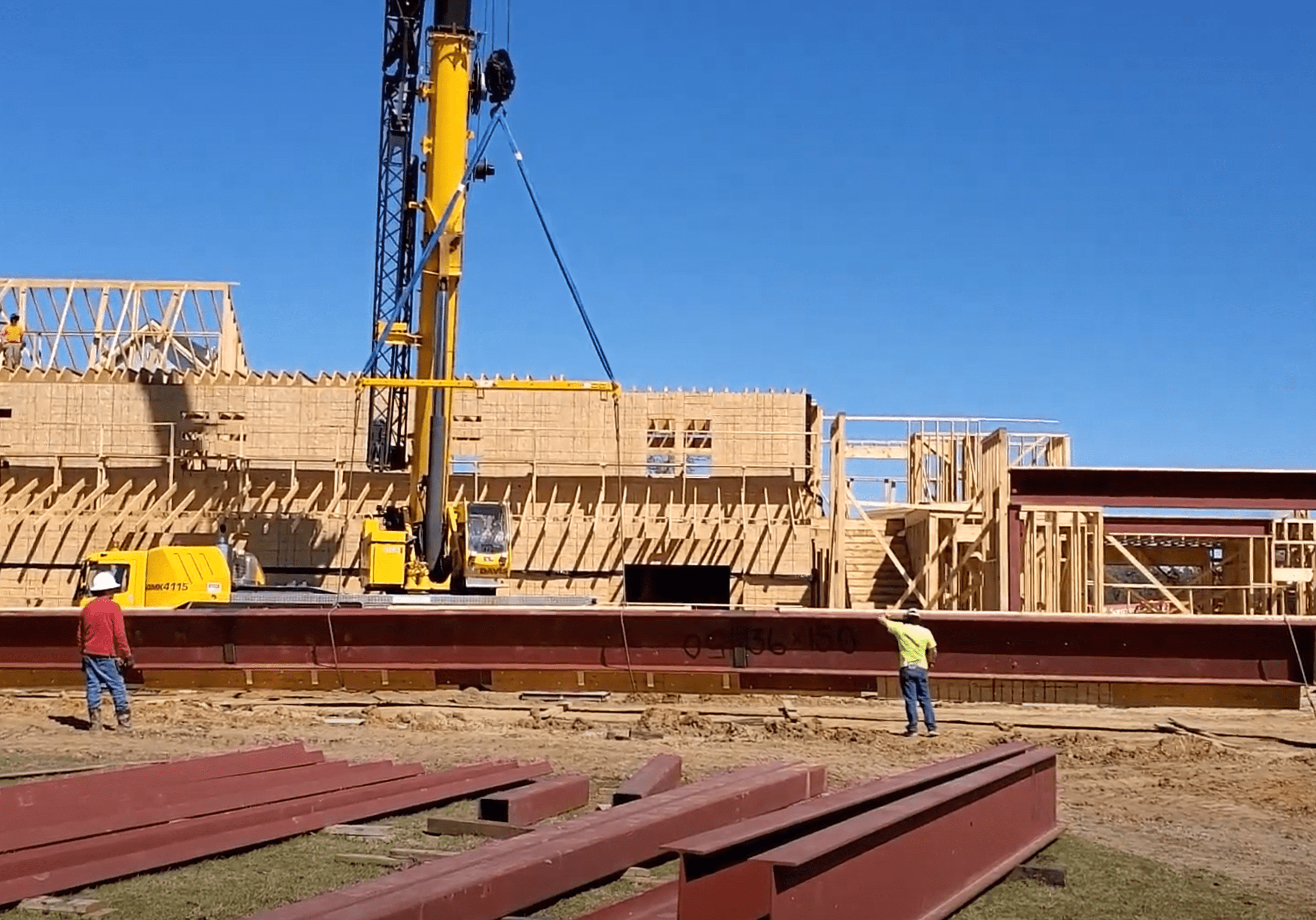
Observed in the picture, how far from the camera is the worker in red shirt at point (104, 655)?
1484 centimetres

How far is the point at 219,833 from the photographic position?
27.9 ft

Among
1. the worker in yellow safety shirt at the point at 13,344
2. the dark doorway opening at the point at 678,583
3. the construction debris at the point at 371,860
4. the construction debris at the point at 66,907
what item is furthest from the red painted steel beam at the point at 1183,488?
the worker in yellow safety shirt at the point at 13,344

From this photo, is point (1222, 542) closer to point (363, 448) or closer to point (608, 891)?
point (363, 448)

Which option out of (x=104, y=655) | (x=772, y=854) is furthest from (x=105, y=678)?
(x=772, y=854)

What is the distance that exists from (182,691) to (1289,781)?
538 inches

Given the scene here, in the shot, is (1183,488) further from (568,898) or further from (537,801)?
(568,898)

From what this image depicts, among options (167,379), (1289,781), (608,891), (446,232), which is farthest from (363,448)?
(608,891)

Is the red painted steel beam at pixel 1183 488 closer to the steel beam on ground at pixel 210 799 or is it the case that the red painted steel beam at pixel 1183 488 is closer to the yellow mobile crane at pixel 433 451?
the yellow mobile crane at pixel 433 451

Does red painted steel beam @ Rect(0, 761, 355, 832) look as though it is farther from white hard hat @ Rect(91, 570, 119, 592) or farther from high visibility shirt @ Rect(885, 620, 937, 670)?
high visibility shirt @ Rect(885, 620, 937, 670)

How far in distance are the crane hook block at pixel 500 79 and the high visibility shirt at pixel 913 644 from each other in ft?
35.7

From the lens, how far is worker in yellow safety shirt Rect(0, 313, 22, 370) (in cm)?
3712

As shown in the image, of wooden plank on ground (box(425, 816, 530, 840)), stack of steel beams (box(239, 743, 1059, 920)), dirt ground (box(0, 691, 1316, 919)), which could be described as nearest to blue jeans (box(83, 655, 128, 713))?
dirt ground (box(0, 691, 1316, 919))

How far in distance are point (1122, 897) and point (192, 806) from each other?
5746mm

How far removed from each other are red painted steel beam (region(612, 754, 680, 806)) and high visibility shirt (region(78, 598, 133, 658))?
661 cm
